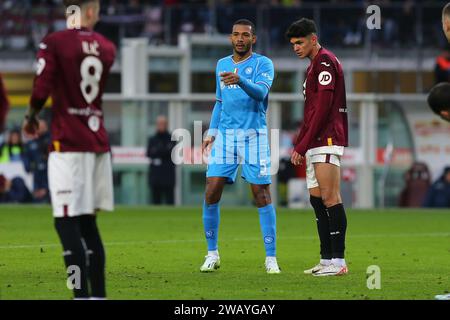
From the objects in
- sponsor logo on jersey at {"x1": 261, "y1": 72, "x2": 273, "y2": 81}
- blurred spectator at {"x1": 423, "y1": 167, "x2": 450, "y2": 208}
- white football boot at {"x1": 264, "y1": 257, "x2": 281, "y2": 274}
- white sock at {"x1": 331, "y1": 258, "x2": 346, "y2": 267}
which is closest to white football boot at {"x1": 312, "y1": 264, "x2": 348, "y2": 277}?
white sock at {"x1": 331, "y1": 258, "x2": 346, "y2": 267}

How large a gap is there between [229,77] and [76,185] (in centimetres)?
301

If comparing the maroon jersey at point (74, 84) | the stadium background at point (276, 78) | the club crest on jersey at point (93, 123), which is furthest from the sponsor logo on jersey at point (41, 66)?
the stadium background at point (276, 78)

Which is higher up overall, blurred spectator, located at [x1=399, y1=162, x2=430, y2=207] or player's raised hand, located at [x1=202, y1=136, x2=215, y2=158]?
player's raised hand, located at [x1=202, y1=136, x2=215, y2=158]

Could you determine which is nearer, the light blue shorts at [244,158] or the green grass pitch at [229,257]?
the green grass pitch at [229,257]

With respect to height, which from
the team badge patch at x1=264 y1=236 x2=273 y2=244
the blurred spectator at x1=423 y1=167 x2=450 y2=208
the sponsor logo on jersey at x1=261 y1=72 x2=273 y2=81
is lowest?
the blurred spectator at x1=423 y1=167 x2=450 y2=208

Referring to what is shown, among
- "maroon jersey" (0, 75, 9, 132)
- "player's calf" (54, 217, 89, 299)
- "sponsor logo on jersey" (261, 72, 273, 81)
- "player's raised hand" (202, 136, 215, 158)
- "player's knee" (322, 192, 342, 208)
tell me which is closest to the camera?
"maroon jersey" (0, 75, 9, 132)

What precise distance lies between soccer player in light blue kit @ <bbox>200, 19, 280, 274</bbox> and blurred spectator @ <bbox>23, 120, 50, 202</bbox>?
→ 1384 cm

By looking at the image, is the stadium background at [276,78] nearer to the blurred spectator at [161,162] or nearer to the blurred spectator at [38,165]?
the blurred spectator at [161,162]

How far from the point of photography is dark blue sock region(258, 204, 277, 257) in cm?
1169

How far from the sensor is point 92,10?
27.4 feet

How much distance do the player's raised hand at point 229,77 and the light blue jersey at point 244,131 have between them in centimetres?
75

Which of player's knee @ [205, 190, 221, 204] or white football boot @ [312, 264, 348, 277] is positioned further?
player's knee @ [205, 190, 221, 204]

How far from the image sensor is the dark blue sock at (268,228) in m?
11.7

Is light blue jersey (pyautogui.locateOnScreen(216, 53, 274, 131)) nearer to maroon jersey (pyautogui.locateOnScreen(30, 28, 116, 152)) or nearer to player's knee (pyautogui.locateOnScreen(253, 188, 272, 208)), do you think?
player's knee (pyautogui.locateOnScreen(253, 188, 272, 208))
